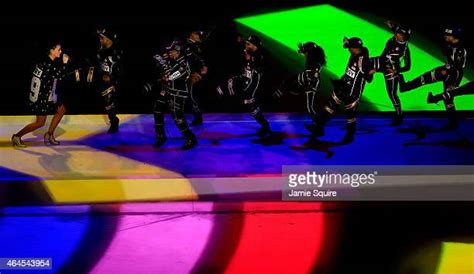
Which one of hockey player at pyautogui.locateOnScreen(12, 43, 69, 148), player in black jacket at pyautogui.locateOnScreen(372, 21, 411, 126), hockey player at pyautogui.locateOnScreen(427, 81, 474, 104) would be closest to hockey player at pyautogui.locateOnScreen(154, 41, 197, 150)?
hockey player at pyautogui.locateOnScreen(12, 43, 69, 148)

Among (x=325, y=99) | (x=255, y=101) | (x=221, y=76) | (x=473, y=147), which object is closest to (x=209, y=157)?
(x=255, y=101)

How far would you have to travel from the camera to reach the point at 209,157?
7.20 m

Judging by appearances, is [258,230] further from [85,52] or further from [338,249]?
[85,52]

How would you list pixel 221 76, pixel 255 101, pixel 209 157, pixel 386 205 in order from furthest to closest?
pixel 221 76 → pixel 255 101 → pixel 209 157 → pixel 386 205

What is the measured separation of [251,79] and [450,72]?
274 cm

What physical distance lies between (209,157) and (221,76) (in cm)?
172

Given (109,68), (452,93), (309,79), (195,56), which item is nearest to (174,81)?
(195,56)

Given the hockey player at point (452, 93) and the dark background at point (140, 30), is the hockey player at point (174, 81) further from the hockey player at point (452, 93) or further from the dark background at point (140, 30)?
the hockey player at point (452, 93)

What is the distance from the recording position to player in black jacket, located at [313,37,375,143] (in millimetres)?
7469

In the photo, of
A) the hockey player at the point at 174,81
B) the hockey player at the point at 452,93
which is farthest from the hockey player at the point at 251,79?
the hockey player at the point at 452,93

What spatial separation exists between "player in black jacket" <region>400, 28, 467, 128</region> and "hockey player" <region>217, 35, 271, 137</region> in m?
2.18

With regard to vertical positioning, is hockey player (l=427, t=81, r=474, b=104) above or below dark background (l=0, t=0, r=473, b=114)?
below

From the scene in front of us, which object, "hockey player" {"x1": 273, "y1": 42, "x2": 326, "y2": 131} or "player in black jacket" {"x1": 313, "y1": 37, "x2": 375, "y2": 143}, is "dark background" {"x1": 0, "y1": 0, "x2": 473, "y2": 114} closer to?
"hockey player" {"x1": 273, "y1": 42, "x2": 326, "y2": 131}

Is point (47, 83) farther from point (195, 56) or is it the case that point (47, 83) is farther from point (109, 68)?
point (195, 56)
